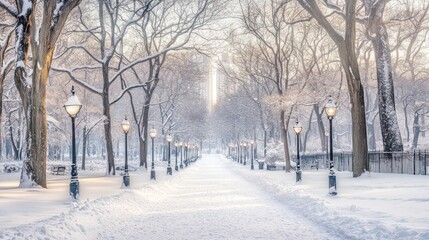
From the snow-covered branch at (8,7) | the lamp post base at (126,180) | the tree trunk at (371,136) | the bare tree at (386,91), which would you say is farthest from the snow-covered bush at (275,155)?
the snow-covered branch at (8,7)

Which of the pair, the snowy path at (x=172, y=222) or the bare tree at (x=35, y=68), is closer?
the snowy path at (x=172, y=222)

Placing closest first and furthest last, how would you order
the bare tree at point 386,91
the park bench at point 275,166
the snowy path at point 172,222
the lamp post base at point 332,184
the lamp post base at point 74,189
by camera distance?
the snowy path at point 172,222 < the lamp post base at point 74,189 < the lamp post base at point 332,184 < the bare tree at point 386,91 < the park bench at point 275,166

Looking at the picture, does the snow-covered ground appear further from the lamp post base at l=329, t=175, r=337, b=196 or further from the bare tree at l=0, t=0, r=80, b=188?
the bare tree at l=0, t=0, r=80, b=188

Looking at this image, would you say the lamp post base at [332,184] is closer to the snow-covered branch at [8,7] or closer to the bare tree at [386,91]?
the bare tree at [386,91]

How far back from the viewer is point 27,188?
18297 mm

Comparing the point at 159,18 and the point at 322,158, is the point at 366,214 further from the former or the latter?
the point at 322,158

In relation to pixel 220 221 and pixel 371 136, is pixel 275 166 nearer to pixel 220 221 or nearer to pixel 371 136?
pixel 371 136

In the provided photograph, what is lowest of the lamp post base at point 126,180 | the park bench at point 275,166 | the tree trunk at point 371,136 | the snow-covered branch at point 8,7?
the park bench at point 275,166

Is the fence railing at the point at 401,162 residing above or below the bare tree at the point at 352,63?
below

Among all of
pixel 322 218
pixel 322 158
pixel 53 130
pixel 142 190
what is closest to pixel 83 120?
pixel 53 130

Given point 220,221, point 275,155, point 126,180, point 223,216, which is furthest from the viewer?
point 275,155

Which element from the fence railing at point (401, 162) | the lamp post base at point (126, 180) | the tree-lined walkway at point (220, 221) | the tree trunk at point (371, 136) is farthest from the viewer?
the tree trunk at point (371, 136)

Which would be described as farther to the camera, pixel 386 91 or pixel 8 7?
pixel 386 91

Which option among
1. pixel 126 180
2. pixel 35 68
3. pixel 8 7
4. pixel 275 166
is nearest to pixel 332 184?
pixel 126 180
